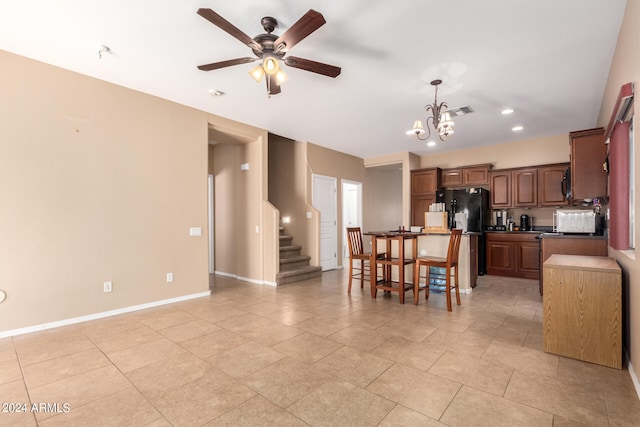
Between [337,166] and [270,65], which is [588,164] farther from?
[337,166]

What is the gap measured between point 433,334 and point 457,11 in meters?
2.88

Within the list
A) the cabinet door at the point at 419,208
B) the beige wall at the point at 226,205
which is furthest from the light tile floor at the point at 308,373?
the cabinet door at the point at 419,208

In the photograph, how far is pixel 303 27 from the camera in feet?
7.04

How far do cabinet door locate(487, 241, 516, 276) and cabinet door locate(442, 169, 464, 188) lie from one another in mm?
1498

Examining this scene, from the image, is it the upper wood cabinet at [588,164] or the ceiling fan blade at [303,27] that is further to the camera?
the upper wood cabinet at [588,164]

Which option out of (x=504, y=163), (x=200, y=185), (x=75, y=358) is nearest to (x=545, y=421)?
(x=75, y=358)

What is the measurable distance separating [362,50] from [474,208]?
4.63 meters

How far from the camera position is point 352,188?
9250mm

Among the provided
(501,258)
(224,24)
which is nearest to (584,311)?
(224,24)

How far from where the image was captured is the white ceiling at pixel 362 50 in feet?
7.80

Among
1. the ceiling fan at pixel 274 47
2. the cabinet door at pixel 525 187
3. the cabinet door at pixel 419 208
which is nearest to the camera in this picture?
the ceiling fan at pixel 274 47

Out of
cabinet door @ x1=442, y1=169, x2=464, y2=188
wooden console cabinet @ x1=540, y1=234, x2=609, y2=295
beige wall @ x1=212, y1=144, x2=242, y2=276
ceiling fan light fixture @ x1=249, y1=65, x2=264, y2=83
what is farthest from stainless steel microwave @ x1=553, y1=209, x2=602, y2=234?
beige wall @ x1=212, y1=144, x2=242, y2=276

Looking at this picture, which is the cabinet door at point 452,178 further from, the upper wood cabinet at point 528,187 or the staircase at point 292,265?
the staircase at point 292,265

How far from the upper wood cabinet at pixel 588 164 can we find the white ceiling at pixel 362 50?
735 mm
